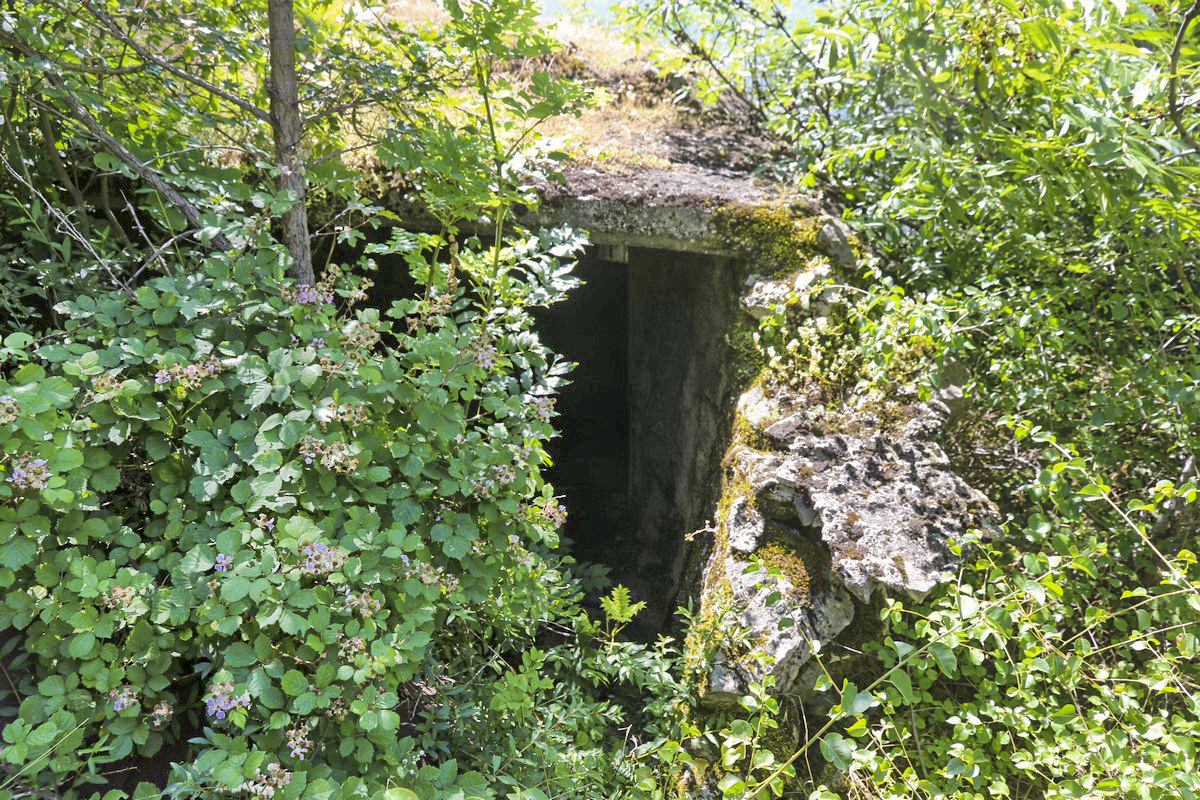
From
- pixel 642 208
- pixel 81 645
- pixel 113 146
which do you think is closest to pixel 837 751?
pixel 81 645

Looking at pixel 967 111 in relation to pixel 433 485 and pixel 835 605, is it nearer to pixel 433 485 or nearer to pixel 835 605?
pixel 835 605

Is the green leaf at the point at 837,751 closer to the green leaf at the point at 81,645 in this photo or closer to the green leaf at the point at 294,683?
the green leaf at the point at 294,683

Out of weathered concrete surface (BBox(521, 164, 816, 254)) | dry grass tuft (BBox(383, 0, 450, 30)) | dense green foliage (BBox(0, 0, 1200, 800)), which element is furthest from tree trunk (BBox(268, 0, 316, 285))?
dry grass tuft (BBox(383, 0, 450, 30))

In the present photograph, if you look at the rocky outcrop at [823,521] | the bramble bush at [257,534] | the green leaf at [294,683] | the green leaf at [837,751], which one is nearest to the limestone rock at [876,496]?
the rocky outcrop at [823,521]

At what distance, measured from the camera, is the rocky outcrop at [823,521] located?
105 inches

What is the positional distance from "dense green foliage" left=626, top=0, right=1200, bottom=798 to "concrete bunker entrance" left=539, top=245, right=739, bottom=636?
951 mm

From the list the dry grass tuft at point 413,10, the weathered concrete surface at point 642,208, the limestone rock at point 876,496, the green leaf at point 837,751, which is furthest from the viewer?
the dry grass tuft at point 413,10

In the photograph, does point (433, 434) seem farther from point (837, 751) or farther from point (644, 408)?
point (644, 408)

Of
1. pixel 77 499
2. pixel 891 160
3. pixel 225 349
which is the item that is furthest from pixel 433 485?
pixel 891 160

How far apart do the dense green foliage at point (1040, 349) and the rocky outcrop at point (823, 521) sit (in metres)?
0.22

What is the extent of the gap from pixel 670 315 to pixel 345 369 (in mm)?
3688

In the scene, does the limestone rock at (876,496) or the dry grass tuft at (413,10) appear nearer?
the limestone rock at (876,496)

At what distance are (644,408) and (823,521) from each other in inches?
130

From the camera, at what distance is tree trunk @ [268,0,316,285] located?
208cm
